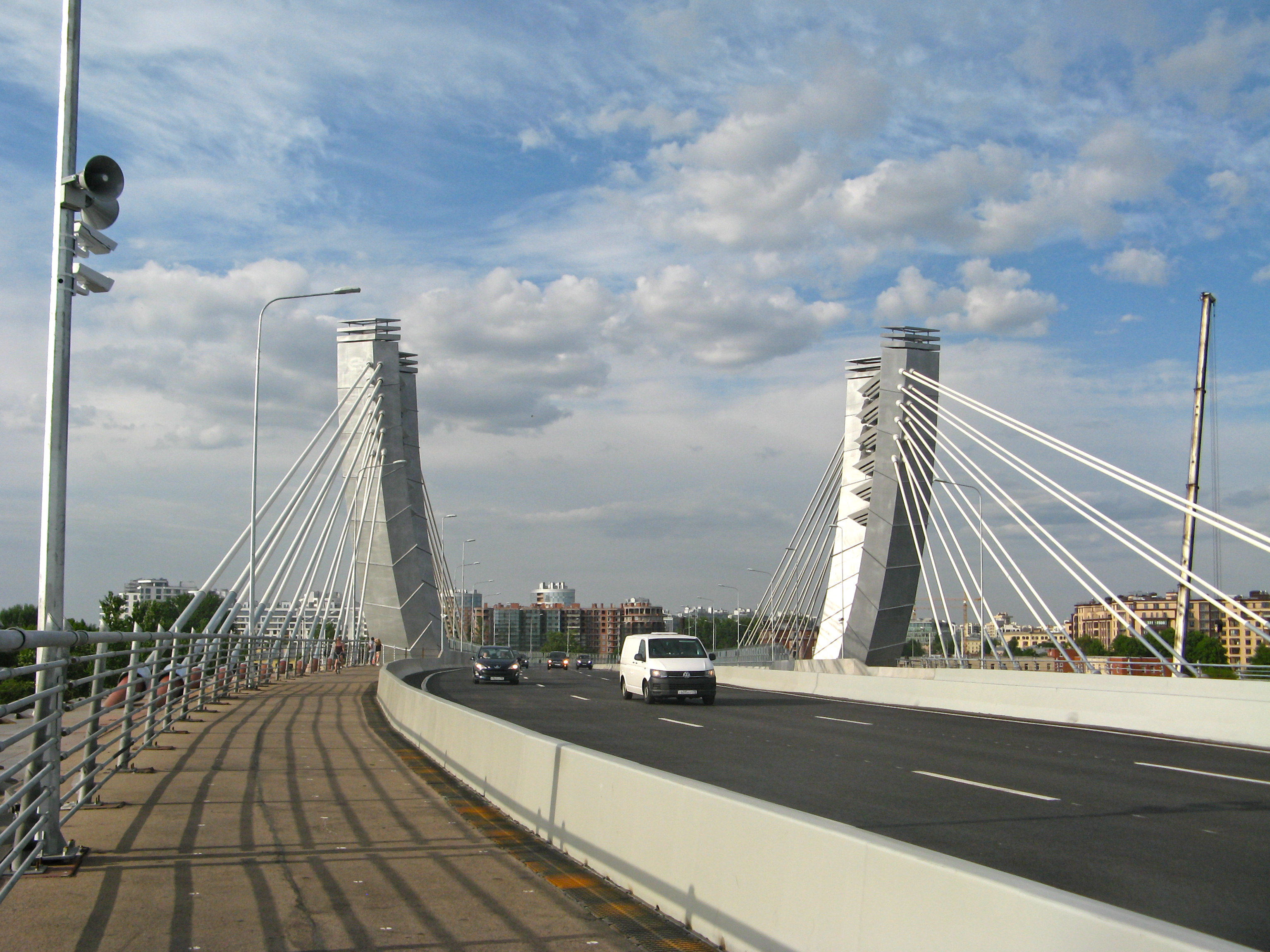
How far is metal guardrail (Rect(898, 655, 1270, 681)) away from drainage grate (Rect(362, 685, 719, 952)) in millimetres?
22732

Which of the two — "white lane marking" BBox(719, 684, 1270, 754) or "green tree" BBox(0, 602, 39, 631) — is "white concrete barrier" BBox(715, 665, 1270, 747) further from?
"green tree" BBox(0, 602, 39, 631)

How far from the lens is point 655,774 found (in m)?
7.29

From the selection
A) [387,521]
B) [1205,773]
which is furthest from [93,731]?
[387,521]

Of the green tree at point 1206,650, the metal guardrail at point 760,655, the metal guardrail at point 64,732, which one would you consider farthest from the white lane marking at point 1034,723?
the green tree at point 1206,650

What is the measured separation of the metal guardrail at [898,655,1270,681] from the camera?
34.9 metres

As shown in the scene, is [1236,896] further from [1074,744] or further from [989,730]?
[989,730]

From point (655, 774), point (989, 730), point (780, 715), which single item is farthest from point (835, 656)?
point (655, 774)

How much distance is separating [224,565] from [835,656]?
2407cm

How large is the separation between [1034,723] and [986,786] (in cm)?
988

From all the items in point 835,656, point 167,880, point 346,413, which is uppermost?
point 346,413

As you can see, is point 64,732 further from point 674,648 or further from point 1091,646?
point 1091,646

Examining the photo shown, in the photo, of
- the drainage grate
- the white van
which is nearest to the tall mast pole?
the white van

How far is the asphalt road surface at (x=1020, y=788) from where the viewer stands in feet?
24.9

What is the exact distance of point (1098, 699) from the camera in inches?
814
